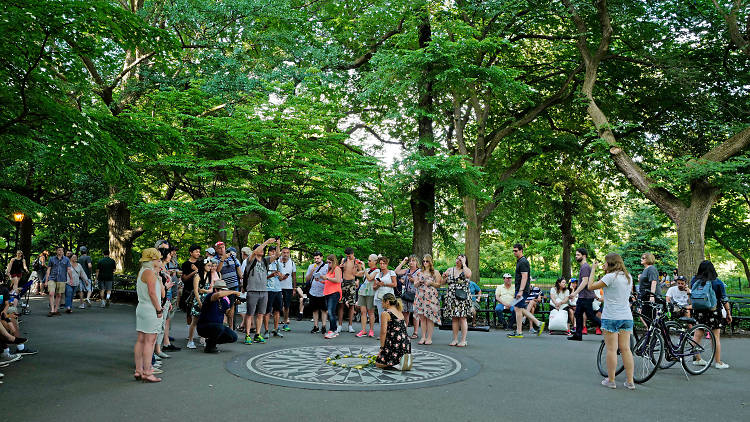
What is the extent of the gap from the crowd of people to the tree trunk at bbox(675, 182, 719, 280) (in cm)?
385

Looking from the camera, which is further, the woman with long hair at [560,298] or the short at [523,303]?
the woman with long hair at [560,298]

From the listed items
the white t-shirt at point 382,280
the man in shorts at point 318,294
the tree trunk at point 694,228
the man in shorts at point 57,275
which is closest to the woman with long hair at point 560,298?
the white t-shirt at point 382,280

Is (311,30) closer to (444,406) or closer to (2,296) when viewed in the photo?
(2,296)

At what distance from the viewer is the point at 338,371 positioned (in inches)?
292

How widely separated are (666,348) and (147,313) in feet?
24.4

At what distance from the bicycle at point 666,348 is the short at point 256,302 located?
6076 mm

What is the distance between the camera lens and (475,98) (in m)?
19.8

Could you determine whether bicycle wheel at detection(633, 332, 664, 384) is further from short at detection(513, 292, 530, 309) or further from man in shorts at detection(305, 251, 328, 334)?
man in shorts at detection(305, 251, 328, 334)

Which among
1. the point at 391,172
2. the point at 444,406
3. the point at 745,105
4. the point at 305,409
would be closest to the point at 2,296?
the point at 305,409

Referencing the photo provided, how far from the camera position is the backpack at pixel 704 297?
27.1 ft

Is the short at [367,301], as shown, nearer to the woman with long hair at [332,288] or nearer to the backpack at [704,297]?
the woman with long hair at [332,288]

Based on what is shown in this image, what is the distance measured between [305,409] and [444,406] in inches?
61.3

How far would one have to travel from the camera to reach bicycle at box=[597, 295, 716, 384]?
7.05 m

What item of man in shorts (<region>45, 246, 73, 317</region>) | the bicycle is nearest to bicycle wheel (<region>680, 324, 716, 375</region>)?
the bicycle
